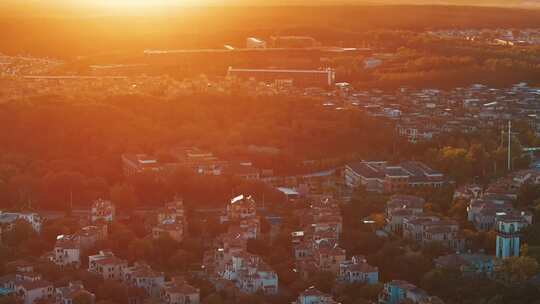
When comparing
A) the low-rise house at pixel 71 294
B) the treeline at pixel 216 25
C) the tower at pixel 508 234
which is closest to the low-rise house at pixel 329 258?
the tower at pixel 508 234

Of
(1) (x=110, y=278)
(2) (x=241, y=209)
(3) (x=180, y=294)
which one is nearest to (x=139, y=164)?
(2) (x=241, y=209)

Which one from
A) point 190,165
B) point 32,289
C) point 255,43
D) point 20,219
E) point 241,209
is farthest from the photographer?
point 255,43

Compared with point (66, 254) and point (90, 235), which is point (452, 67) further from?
point (66, 254)

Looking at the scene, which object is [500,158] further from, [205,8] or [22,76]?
[205,8]

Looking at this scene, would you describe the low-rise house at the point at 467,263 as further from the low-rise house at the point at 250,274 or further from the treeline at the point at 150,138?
the treeline at the point at 150,138

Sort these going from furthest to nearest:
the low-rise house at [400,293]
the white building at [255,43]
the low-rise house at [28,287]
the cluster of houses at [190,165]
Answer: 1. the white building at [255,43]
2. the cluster of houses at [190,165]
3. the low-rise house at [28,287]
4. the low-rise house at [400,293]

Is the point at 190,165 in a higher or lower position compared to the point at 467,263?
lower
